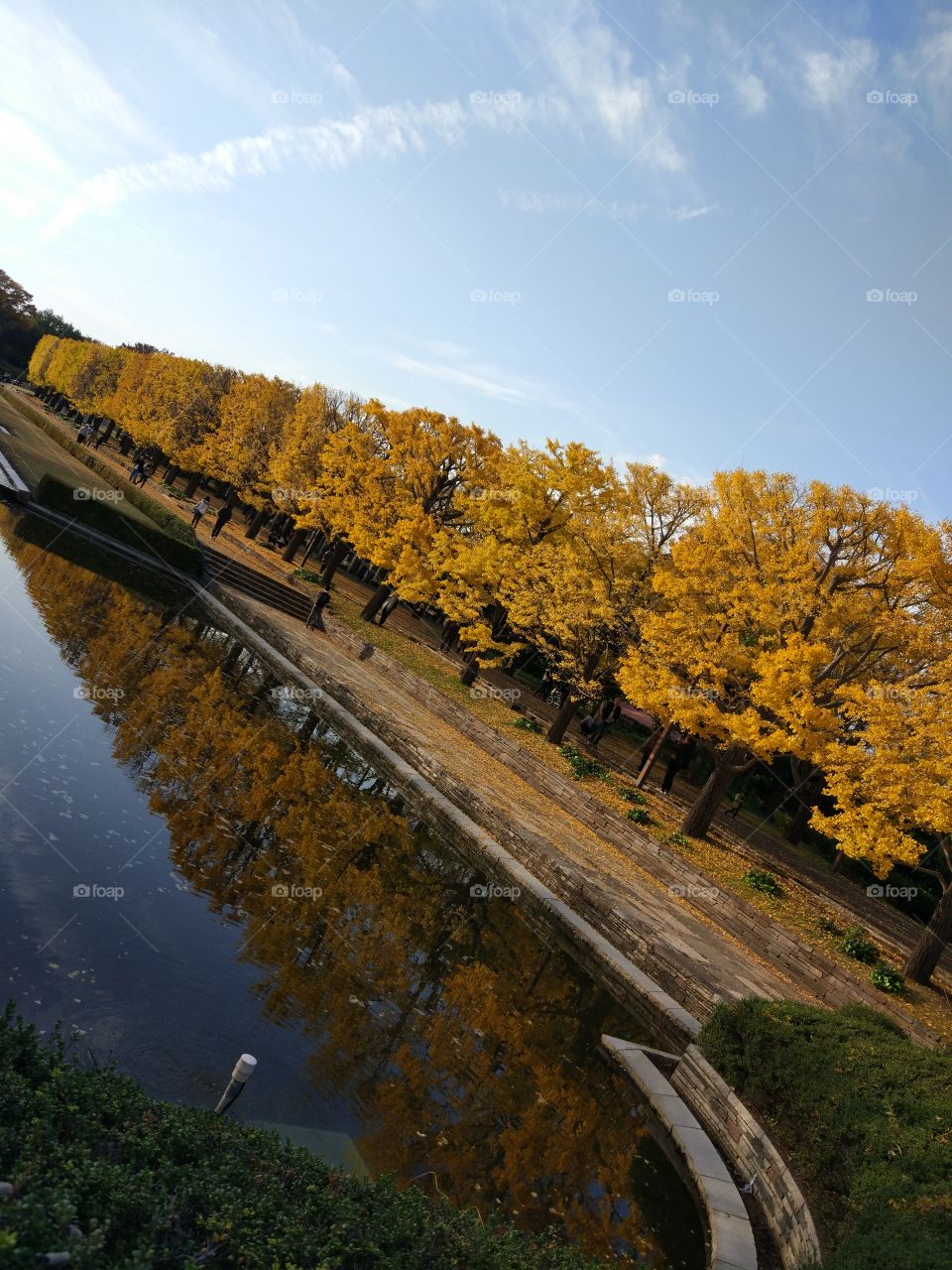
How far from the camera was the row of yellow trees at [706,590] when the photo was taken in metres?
17.8

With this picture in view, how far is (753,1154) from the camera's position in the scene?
933cm

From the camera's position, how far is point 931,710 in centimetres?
1714

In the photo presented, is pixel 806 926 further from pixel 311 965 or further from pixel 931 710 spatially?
pixel 311 965

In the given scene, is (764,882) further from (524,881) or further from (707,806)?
(524,881)

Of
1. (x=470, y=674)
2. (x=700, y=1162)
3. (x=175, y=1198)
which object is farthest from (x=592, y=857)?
(x=175, y=1198)

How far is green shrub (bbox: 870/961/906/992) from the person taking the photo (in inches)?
651

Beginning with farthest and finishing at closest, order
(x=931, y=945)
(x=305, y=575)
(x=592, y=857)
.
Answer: (x=305, y=575) < (x=592, y=857) < (x=931, y=945)

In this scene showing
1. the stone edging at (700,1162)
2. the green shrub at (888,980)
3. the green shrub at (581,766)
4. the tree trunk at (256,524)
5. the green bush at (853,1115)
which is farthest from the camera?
the tree trunk at (256,524)

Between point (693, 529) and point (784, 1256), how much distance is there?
67.7 feet

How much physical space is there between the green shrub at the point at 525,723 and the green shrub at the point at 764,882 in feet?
35.5

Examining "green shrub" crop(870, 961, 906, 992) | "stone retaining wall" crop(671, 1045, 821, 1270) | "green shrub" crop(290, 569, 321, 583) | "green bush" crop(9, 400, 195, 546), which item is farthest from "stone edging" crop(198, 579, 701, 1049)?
"green shrub" crop(290, 569, 321, 583)

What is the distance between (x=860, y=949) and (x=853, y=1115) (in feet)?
35.2

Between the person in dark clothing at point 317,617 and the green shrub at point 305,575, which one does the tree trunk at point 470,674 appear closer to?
the person in dark clothing at point 317,617

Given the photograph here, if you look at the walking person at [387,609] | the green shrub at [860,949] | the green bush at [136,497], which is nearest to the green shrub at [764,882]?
Result: the green shrub at [860,949]
